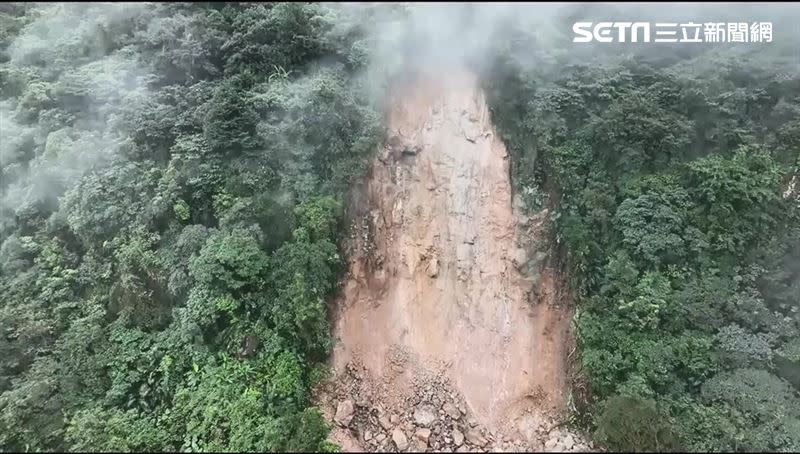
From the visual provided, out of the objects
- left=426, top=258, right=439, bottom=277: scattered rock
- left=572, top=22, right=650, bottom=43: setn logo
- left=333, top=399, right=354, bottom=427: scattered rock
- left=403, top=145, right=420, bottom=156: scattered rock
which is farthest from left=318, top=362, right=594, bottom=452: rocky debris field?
left=572, top=22, right=650, bottom=43: setn logo

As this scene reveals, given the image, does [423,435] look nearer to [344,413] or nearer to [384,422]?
[384,422]

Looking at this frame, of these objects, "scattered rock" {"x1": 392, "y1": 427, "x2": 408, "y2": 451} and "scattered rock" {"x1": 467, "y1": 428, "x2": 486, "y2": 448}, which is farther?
"scattered rock" {"x1": 467, "y1": 428, "x2": 486, "y2": 448}

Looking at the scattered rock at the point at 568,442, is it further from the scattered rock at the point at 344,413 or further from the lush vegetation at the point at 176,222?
the lush vegetation at the point at 176,222

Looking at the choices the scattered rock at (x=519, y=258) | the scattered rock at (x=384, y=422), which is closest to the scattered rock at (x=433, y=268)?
the scattered rock at (x=519, y=258)

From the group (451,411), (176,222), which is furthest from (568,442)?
(176,222)

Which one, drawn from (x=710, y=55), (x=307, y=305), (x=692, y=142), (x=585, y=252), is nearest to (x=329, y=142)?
(x=307, y=305)

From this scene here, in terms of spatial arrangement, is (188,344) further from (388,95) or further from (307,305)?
(388,95)

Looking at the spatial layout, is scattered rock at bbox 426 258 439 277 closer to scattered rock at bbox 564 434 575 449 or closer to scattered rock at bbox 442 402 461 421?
scattered rock at bbox 442 402 461 421
